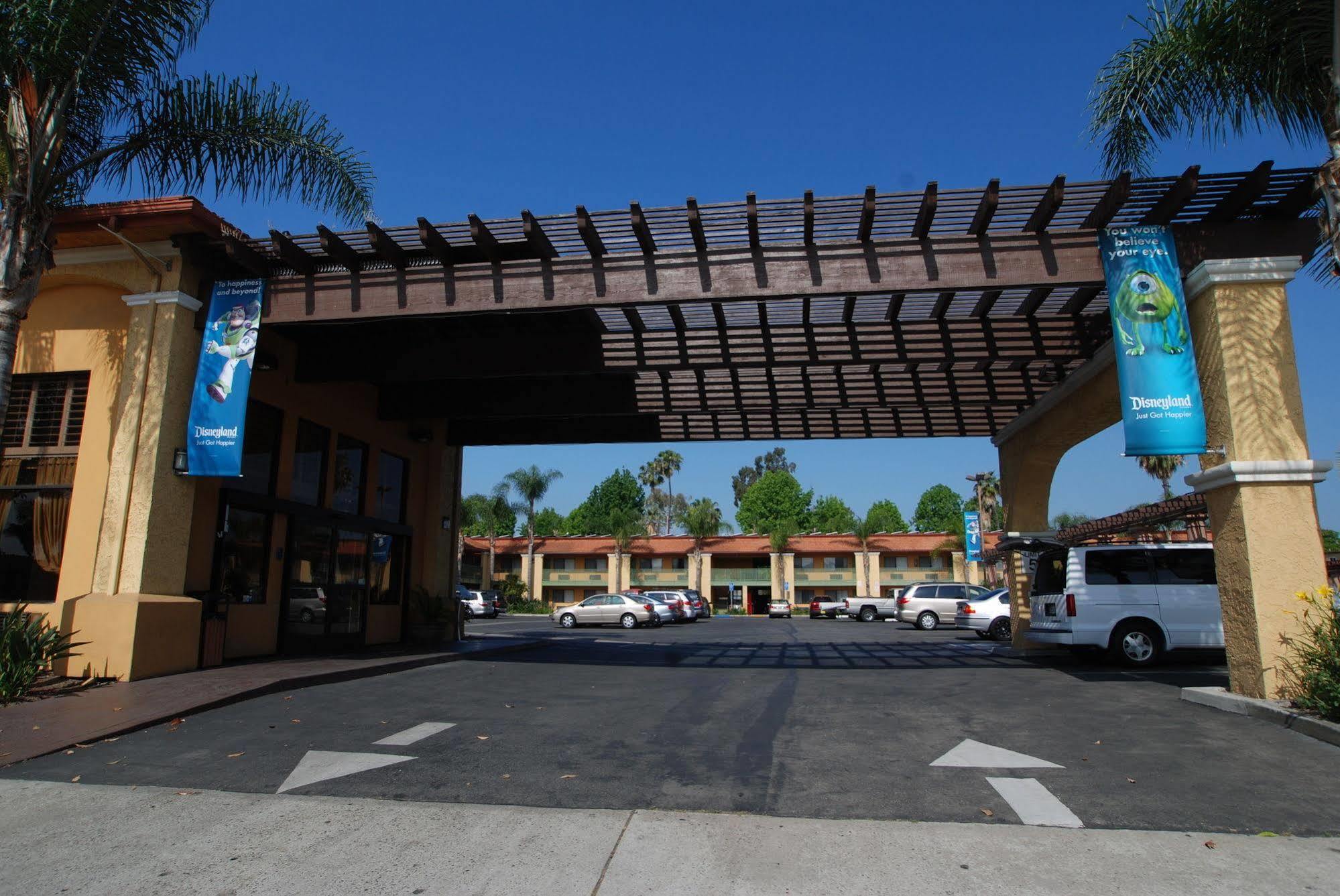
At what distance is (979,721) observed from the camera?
773 cm

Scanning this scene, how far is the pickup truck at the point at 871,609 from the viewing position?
3912 centimetres

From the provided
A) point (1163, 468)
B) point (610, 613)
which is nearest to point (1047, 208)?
point (610, 613)

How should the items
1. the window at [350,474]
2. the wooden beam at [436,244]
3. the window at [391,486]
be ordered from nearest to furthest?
the wooden beam at [436,244], the window at [350,474], the window at [391,486]

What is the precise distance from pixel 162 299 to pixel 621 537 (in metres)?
46.5

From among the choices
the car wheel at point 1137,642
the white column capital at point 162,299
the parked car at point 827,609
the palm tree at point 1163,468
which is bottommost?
the parked car at point 827,609

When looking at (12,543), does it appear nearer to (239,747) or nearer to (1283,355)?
(239,747)

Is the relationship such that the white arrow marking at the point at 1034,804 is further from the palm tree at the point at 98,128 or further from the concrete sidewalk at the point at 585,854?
the palm tree at the point at 98,128

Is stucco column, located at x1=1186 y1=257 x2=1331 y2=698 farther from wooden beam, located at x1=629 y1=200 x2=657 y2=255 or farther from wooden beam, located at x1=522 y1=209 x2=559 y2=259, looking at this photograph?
wooden beam, located at x1=522 y1=209 x2=559 y2=259

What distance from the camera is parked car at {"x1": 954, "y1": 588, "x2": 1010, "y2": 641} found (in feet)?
70.1

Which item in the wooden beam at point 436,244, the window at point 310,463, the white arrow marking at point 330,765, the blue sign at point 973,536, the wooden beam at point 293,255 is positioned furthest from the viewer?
the blue sign at point 973,536

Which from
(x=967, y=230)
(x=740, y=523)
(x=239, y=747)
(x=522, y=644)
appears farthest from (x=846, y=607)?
(x=740, y=523)

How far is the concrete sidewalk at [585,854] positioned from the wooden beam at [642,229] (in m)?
6.74

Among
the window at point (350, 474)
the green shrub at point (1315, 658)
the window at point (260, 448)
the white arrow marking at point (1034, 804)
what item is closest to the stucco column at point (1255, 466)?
the green shrub at point (1315, 658)

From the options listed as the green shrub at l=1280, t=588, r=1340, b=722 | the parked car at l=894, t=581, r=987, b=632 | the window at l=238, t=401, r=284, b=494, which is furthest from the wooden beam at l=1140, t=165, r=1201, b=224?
the parked car at l=894, t=581, r=987, b=632
